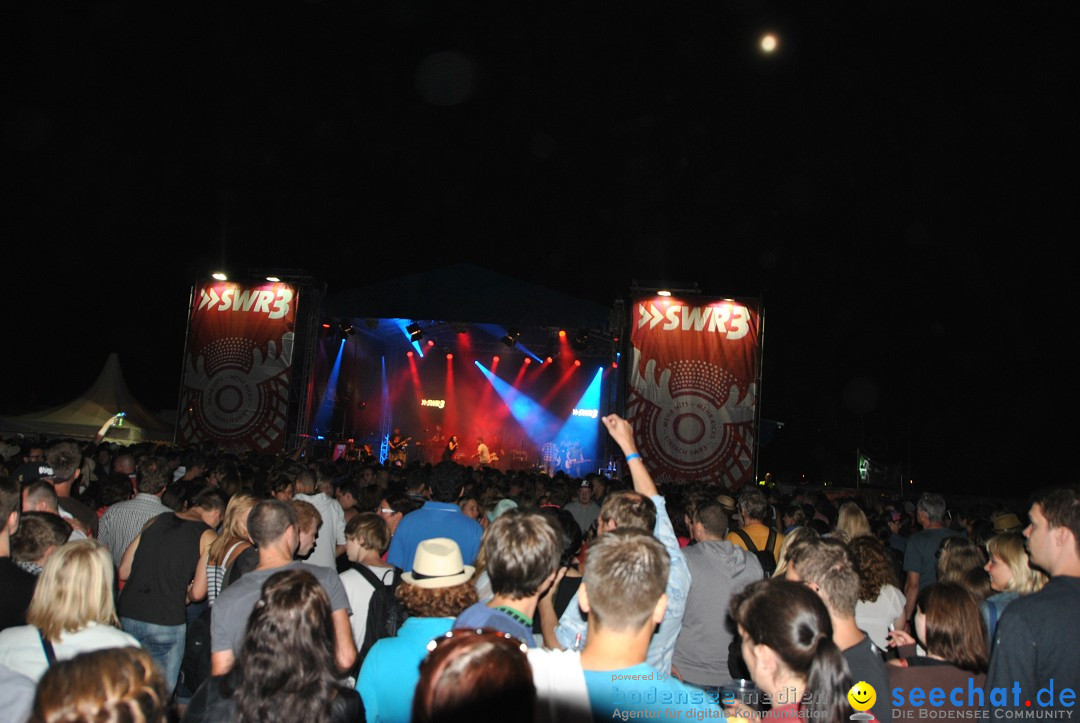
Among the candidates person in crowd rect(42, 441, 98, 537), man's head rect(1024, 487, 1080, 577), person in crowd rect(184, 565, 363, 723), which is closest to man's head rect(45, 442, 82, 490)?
person in crowd rect(42, 441, 98, 537)

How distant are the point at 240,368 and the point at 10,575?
1313 centimetres

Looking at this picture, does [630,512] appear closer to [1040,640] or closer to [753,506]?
[1040,640]

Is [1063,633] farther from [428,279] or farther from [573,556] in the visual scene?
[428,279]

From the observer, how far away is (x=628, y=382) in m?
14.5

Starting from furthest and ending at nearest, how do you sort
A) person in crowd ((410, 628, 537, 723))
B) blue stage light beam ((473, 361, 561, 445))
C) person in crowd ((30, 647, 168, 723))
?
blue stage light beam ((473, 361, 561, 445)), person in crowd ((30, 647, 168, 723)), person in crowd ((410, 628, 537, 723))

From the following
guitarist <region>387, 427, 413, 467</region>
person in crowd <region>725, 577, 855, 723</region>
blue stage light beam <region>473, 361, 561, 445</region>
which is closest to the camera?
person in crowd <region>725, 577, 855, 723</region>

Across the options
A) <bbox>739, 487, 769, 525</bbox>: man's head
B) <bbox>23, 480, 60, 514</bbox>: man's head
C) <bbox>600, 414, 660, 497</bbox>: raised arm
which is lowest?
<bbox>23, 480, 60, 514</bbox>: man's head

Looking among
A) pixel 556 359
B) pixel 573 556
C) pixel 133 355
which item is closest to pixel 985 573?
pixel 573 556

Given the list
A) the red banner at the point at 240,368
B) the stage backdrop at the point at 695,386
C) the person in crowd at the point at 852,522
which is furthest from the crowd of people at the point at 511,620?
the red banner at the point at 240,368

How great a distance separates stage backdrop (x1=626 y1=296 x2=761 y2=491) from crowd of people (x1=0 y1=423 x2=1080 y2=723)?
944 cm

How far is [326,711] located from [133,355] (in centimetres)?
3475

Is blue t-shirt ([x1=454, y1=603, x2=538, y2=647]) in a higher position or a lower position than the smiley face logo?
higher

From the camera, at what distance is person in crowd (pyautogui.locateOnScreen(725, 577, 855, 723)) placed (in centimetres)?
183

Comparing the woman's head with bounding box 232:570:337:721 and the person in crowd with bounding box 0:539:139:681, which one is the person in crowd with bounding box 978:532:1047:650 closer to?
the woman's head with bounding box 232:570:337:721
